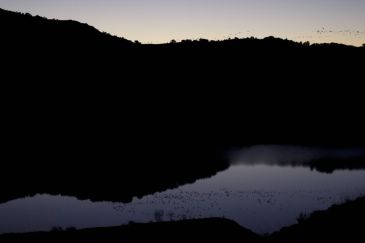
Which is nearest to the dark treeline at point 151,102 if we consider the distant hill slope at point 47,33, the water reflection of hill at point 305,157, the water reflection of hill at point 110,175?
the water reflection of hill at point 110,175

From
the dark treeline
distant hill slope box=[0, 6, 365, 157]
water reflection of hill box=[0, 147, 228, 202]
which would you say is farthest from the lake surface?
distant hill slope box=[0, 6, 365, 157]

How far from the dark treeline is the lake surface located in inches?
266

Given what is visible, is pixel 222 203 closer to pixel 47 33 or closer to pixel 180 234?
pixel 180 234

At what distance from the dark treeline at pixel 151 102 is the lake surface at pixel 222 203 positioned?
22.1 feet

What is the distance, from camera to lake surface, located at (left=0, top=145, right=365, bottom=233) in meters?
28.9

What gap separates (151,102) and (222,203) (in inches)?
3635

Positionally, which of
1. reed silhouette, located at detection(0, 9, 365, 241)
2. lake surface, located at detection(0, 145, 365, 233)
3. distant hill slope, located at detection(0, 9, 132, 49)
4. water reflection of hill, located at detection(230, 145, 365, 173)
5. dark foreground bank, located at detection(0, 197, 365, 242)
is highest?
distant hill slope, located at detection(0, 9, 132, 49)

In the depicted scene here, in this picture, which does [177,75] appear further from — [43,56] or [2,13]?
[2,13]

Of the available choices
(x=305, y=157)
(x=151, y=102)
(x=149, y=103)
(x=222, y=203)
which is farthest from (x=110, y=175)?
(x=151, y=102)

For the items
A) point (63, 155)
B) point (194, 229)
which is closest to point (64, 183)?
point (63, 155)

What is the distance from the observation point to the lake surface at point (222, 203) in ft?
94.9

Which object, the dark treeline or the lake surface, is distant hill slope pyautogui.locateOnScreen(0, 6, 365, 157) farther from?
the lake surface

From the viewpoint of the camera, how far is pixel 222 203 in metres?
33.4

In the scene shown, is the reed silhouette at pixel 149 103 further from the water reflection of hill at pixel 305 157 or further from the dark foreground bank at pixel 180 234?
the dark foreground bank at pixel 180 234
